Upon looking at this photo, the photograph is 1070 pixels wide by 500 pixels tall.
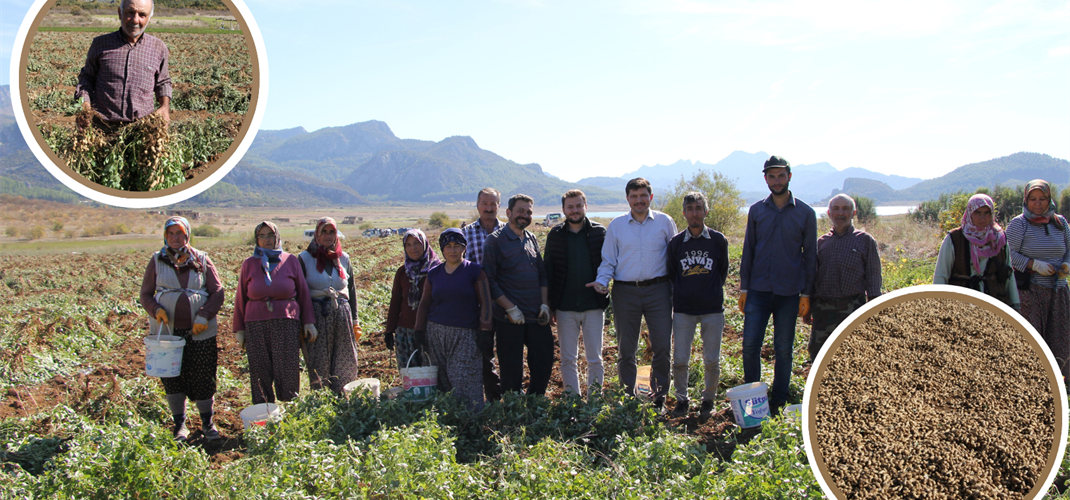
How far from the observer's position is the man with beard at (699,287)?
4.38 m

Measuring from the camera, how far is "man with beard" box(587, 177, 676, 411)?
175 inches

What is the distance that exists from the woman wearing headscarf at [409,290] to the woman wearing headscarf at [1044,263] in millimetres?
4834

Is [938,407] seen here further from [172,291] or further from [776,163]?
[172,291]

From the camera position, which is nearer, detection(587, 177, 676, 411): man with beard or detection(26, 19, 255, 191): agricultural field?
detection(26, 19, 255, 191): agricultural field

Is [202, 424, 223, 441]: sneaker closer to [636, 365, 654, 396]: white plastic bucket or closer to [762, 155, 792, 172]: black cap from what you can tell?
[636, 365, 654, 396]: white plastic bucket

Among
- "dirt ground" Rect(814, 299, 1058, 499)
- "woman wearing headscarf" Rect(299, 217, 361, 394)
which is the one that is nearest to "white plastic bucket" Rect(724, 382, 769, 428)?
"dirt ground" Rect(814, 299, 1058, 499)

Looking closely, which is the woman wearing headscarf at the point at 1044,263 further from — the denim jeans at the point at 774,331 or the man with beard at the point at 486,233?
the man with beard at the point at 486,233

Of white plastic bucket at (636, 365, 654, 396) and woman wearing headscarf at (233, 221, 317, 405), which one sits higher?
woman wearing headscarf at (233, 221, 317, 405)

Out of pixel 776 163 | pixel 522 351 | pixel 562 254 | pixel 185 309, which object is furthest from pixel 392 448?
pixel 776 163

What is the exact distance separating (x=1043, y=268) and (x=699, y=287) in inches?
116

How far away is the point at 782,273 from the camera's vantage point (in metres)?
4.34

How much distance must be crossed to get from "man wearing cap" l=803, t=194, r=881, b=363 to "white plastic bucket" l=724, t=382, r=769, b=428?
31.5 inches

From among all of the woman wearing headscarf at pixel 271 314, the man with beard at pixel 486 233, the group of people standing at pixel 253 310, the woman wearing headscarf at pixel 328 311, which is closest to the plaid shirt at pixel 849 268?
the man with beard at pixel 486 233

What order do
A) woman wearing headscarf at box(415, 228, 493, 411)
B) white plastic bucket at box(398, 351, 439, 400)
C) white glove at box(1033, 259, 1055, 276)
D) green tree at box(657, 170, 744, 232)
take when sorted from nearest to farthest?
1. white plastic bucket at box(398, 351, 439, 400)
2. woman wearing headscarf at box(415, 228, 493, 411)
3. white glove at box(1033, 259, 1055, 276)
4. green tree at box(657, 170, 744, 232)
